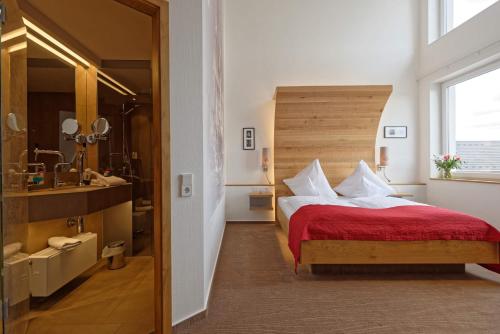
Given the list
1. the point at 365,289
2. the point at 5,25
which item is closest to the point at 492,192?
the point at 365,289

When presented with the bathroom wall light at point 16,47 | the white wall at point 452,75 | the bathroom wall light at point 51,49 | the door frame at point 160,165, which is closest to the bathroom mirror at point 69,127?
the bathroom wall light at point 51,49

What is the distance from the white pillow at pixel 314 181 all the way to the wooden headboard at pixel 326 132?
183 mm

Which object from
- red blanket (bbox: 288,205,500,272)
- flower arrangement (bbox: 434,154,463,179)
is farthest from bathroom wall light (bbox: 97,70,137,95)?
flower arrangement (bbox: 434,154,463,179)

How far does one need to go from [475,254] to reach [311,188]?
2174 mm

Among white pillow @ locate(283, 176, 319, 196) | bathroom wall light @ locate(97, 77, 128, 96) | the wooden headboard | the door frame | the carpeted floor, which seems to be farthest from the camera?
the wooden headboard

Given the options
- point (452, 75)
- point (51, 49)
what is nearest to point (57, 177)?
point (51, 49)

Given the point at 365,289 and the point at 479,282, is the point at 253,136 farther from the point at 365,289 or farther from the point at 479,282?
the point at 479,282

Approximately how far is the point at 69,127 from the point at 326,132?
3.72m

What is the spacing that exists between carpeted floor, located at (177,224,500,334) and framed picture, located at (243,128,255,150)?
8.03 feet

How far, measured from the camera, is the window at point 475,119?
3771mm

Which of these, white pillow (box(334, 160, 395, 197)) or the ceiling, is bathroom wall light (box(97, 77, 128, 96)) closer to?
the ceiling

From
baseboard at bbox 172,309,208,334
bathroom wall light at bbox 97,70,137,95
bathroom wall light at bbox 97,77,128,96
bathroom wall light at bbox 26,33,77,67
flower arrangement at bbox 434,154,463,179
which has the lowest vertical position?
baseboard at bbox 172,309,208,334

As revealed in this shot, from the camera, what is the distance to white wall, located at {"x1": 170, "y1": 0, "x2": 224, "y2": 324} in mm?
1658

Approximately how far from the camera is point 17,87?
1660 mm
